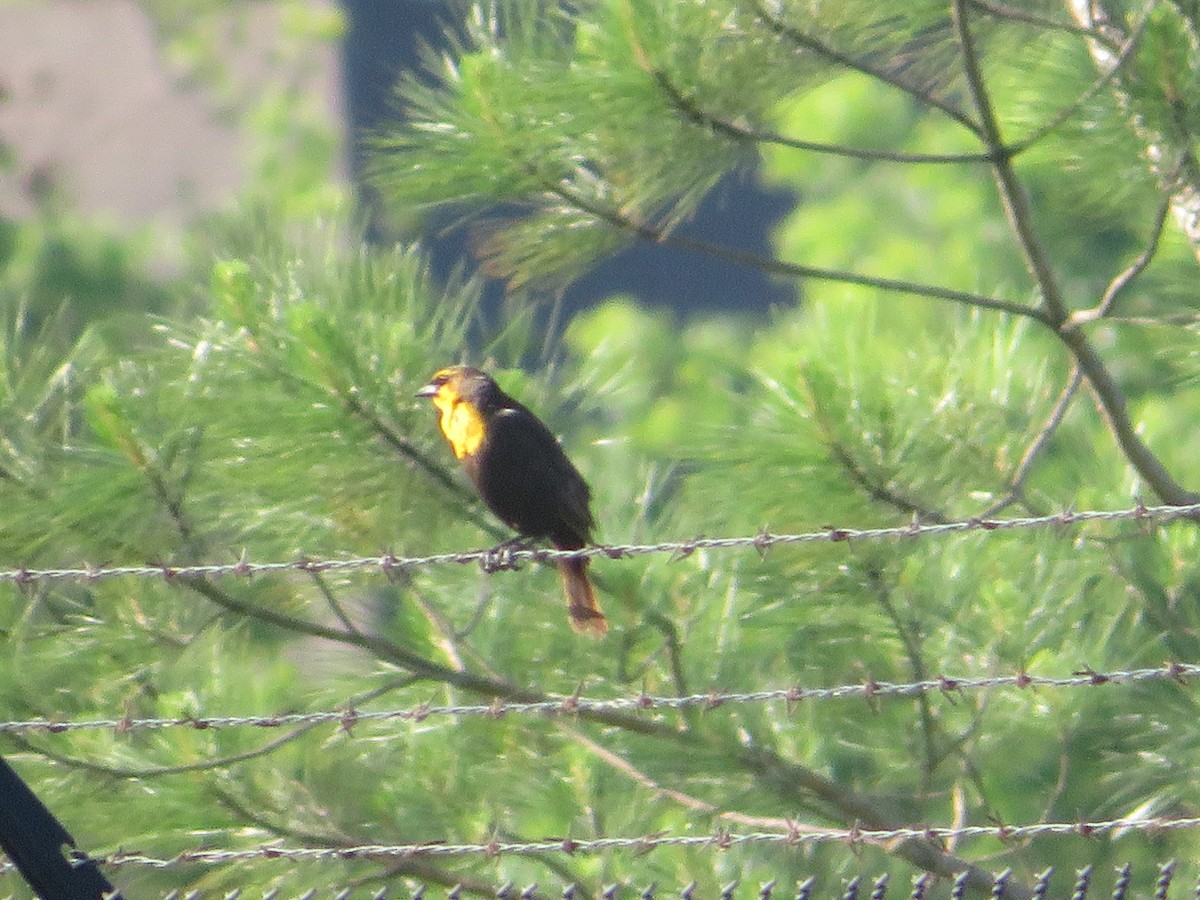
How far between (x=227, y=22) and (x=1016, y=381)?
13531 mm

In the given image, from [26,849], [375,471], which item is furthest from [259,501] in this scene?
[26,849]

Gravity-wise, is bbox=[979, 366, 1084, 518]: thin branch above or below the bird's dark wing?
above

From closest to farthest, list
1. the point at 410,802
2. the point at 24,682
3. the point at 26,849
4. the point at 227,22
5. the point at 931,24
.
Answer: the point at 26,849 → the point at 931,24 → the point at 24,682 → the point at 410,802 → the point at 227,22

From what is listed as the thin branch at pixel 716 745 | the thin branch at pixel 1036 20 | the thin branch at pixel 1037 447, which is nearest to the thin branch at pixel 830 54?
the thin branch at pixel 1036 20

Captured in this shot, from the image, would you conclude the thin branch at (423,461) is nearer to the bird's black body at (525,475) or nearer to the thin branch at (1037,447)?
the bird's black body at (525,475)

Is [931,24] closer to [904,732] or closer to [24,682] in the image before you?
[904,732]

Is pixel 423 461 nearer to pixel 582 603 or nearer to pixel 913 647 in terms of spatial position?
pixel 582 603

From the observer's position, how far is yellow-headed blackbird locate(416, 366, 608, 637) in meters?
3.21

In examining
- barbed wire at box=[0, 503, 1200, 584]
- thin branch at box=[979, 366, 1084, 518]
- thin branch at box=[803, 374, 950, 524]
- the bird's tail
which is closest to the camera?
barbed wire at box=[0, 503, 1200, 584]

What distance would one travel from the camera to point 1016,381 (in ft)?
10.9

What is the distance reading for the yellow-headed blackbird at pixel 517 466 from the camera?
10.5 feet

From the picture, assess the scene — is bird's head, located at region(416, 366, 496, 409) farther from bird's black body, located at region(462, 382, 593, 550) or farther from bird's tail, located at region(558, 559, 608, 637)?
bird's tail, located at region(558, 559, 608, 637)

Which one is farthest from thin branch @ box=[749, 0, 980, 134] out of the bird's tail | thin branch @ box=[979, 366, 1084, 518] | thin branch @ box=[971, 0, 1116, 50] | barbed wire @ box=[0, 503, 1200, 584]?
the bird's tail

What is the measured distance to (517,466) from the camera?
3428 mm
